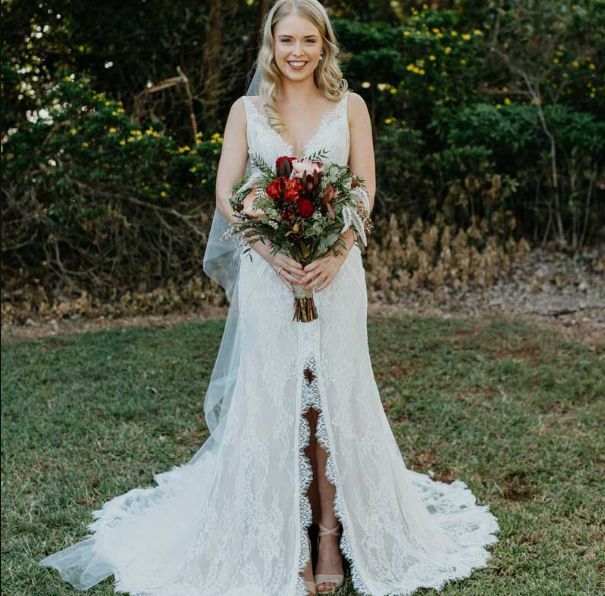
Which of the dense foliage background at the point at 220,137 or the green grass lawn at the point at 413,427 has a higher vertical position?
the dense foliage background at the point at 220,137

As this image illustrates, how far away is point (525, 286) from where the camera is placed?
345 inches

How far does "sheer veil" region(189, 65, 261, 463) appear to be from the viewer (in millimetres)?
3781

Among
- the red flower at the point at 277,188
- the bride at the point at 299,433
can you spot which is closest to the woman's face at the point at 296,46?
the bride at the point at 299,433

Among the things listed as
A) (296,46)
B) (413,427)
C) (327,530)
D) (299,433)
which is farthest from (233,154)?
(413,427)

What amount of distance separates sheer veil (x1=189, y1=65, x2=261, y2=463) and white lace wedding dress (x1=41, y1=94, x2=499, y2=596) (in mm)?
229

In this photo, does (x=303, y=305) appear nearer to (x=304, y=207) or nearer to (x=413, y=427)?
(x=304, y=207)

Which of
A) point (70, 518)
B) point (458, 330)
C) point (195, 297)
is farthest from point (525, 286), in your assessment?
point (70, 518)

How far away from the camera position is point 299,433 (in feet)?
11.2

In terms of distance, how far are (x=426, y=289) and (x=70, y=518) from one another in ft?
18.1

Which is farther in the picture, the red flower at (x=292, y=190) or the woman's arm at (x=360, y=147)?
the woman's arm at (x=360, y=147)

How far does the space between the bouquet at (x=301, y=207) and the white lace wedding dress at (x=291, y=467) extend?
0.75 feet

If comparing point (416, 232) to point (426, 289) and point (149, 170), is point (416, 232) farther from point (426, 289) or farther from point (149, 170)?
point (149, 170)

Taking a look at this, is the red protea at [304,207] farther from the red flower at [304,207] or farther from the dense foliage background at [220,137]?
the dense foliage background at [220,137]

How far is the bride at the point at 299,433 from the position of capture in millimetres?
3404
